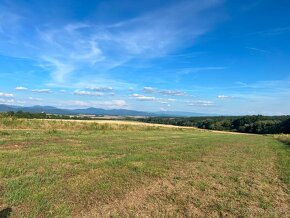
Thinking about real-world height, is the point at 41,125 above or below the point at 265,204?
above

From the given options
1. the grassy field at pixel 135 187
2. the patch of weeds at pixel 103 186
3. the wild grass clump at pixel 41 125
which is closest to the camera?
the grassy field at pixel 135 187

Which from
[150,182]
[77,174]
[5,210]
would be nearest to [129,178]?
[150,182]

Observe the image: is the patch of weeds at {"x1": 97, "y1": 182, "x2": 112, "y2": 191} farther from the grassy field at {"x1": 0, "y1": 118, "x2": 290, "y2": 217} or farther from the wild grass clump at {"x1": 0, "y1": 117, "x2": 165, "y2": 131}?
the wild grass clump at {"x1": 0, "y1": 117, "x2": 165, "y2": 131}

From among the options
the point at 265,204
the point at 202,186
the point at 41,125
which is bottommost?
the point at 265,204

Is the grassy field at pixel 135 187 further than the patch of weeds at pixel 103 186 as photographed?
No

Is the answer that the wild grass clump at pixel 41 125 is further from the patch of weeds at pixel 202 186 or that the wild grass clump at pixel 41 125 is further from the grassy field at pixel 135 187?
the patch of weeds at pixel 202 186

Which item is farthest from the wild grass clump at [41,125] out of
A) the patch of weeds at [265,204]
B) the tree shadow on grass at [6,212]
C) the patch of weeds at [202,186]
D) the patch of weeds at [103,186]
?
the patch of weeds at [265,204]

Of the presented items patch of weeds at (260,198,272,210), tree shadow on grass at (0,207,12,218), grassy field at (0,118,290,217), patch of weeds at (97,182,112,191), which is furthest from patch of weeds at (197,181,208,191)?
tree shadow on grass at (0,207,12,218)

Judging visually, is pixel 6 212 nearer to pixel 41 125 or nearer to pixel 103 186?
pixel 103 186

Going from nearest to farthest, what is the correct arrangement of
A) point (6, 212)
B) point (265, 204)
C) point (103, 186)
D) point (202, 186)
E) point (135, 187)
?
1. point (6, 212)
2. point (265, 204)
3. point (103, 186)
4. point (135, 187)
5. point (202, 186)

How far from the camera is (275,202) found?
8.61 m

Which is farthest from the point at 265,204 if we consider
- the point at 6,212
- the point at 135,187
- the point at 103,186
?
the point at 6,212

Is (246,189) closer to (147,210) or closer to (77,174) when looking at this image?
(147,210)

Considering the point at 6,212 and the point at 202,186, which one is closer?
the point at 6,212
